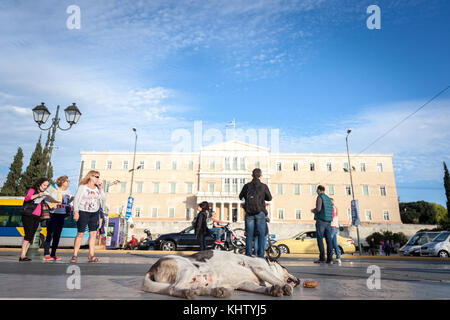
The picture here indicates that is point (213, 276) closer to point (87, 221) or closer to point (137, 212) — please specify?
point (87, 221)

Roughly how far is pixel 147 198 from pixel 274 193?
24286 mm

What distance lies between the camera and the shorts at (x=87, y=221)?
6160 mm

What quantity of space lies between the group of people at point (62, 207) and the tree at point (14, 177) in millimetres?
40070

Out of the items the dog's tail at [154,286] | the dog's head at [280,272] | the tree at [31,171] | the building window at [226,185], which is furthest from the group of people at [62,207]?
the building window at [226,185]

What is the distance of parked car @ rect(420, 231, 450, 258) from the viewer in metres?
17.5

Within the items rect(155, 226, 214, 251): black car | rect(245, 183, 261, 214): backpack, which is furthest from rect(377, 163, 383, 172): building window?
rect(245, 183, 261, 214): backpack

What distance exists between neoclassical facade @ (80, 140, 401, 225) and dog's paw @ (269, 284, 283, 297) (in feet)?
173

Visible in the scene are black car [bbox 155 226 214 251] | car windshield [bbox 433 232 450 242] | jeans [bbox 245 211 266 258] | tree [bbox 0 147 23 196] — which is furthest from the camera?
tree [bbox 0 147 23 196]

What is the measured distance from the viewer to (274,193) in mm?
57688

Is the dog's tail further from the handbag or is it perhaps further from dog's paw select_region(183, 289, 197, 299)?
the handbag

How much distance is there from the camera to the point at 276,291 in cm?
251

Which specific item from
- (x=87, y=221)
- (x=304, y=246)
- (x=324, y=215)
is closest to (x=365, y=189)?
(x=304, y=246)

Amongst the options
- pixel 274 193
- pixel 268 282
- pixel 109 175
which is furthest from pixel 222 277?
pixel 109 175
